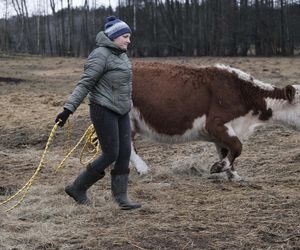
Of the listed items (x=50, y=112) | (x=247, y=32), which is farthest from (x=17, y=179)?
(x=247, y=32)

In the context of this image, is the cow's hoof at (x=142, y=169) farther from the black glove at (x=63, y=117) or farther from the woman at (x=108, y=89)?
the black glove at (x=63, y=117)

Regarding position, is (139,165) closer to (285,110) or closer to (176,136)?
(176,136)

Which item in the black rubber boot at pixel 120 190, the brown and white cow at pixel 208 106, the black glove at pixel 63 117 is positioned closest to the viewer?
the black glove at pixel 63 117

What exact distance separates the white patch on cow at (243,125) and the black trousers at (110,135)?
77.5 inches

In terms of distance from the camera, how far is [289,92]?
8047mm

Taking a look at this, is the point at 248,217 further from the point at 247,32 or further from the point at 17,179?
the point at 247,32

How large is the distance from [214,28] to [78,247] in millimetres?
47522

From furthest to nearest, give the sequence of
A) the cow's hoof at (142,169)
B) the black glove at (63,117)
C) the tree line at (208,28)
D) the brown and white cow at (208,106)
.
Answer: the tree line at (208,28), the cow's hoof at (142,169), the brown and white cow at (208,106), the black glove at (63,117)

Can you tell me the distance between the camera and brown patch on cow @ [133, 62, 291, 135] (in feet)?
25.8

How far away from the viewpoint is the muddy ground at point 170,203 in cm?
516

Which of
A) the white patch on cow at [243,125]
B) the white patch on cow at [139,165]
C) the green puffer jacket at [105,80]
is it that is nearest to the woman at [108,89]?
the green puffer jacket at [105,80]

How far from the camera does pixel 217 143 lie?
320 inches

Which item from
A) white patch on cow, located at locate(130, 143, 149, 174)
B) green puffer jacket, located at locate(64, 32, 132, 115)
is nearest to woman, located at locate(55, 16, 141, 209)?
green puffer jacket, located at locate(64, 32, 132, 115)

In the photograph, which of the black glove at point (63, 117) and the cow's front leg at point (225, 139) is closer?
the black glove at point (63, 117)
